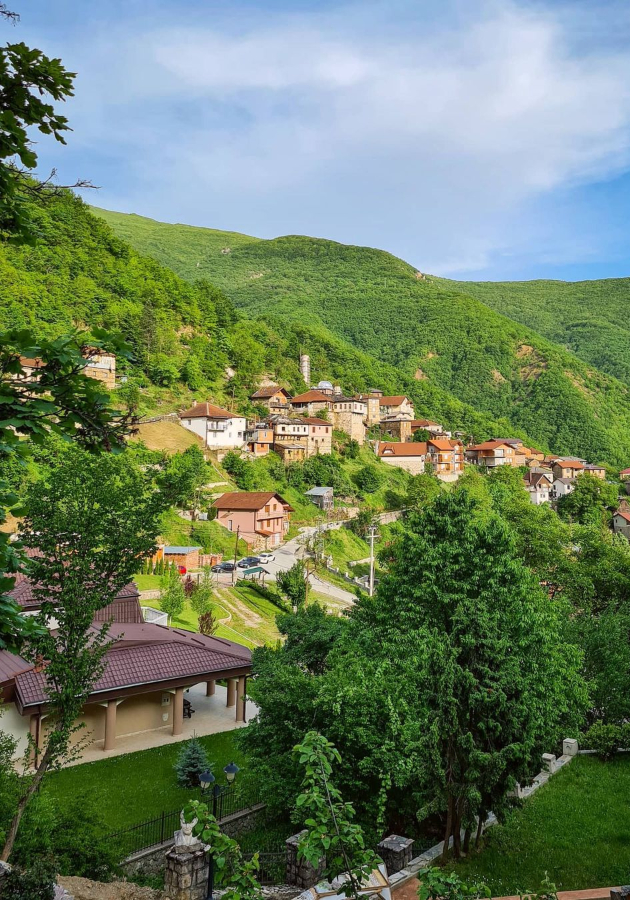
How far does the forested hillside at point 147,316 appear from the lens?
2425 inches

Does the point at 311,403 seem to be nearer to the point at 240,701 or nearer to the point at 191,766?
the point at 240,701

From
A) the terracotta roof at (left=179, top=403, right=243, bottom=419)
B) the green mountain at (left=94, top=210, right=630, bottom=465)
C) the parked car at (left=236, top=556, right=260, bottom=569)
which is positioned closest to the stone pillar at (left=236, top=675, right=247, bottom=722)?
the parked car at (left=236, top=556, right=260, bottom=569)

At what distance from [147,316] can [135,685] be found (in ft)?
192

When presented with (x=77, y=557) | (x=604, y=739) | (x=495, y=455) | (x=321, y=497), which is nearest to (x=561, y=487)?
(x=495, y=455)

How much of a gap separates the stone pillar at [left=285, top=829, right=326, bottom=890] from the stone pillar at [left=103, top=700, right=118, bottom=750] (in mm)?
8326

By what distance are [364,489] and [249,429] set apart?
48.9 ft

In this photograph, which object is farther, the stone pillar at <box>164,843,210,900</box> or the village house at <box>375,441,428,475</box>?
the village house at <box>375,441,428,475</box>

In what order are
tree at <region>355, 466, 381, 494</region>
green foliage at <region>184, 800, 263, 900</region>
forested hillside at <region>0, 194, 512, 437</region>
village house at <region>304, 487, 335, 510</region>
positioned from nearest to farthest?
green foliage at <region>184, 800, 263, 900</region> → village house at <region>304, 487, 335, 510</region> → forested hillside at <region>0, 194, 512, 437</region> → tree at <region>355, 466, 381, 494</region>

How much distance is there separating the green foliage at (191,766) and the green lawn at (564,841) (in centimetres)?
669

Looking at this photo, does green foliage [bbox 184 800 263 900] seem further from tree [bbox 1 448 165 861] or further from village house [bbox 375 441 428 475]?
village house [bbox 375 441 428 475]

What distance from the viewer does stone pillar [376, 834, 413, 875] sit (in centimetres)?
1043

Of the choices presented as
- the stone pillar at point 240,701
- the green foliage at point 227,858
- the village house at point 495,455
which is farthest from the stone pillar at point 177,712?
the village house at point 495,455

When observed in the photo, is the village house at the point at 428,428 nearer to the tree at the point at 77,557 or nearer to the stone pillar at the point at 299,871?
the stone pillar at the point at 299,871

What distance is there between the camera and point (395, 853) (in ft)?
34.6
